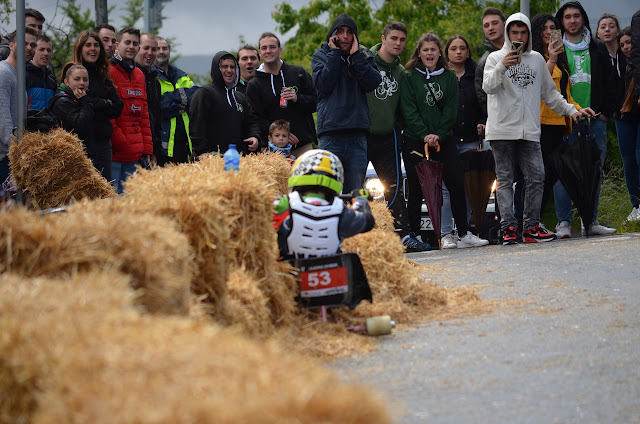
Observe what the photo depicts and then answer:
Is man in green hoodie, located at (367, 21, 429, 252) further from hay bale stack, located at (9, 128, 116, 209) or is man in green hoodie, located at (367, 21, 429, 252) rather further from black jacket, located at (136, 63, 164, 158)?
hay bale stack, located at (9, 128, 116, 209)

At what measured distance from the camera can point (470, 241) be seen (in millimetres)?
13094

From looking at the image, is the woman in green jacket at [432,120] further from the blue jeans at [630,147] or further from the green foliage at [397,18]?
the green foliage at [397,18]

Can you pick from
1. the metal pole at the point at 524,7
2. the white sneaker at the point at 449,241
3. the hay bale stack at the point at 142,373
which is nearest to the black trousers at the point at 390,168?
the white sneaker at the point at 449,241

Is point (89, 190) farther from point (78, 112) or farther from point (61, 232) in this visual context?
point (61, 232)

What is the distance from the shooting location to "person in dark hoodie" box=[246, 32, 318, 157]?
1292 cm

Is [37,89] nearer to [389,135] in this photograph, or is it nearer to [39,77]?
[39,77]

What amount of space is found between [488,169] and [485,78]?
125 cm

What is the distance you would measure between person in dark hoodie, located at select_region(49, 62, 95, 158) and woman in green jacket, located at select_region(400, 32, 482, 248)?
423cm

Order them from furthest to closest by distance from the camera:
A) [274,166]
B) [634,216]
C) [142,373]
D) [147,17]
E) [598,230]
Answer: [147,17], [634,216], [598,230], [274,166], [142,373]

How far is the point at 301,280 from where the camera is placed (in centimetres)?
731

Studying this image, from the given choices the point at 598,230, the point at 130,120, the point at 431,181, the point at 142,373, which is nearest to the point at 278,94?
the point at 130,120

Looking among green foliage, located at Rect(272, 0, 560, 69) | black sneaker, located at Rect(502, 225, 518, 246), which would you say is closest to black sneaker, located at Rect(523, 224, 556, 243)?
black sneaker, located at Rect(502, 225, 518, 246)

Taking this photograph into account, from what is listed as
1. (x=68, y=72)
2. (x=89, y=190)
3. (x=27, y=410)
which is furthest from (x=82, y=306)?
(x=68, y=72)

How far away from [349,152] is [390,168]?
1180 mm
